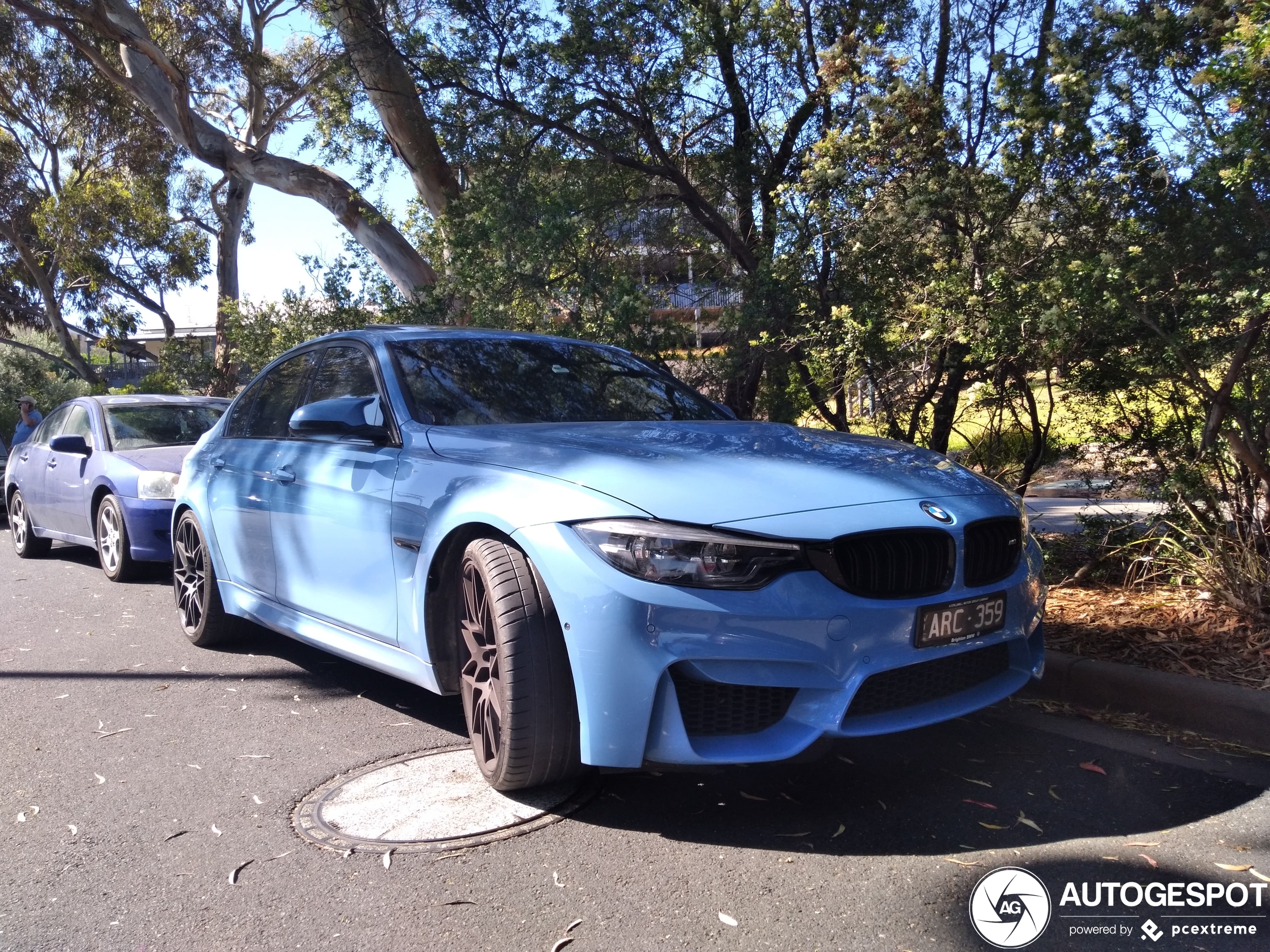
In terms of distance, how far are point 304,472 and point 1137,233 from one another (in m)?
4.07

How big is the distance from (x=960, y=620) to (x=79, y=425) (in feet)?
26.6

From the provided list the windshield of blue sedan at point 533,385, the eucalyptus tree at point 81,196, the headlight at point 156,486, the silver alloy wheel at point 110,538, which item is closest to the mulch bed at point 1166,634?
the windshield of blue sedan at point 533,385

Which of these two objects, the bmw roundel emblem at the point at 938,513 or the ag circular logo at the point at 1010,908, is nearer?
the ag circular logo at the point at 1010,908

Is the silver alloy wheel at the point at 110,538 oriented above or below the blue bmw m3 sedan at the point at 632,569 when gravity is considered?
below

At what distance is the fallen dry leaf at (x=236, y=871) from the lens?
10.2ft

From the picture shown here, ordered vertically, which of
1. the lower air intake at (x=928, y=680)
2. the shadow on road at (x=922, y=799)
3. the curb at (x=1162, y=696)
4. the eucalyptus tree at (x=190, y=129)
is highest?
the eucalyptus tree at (x=190, y=129)

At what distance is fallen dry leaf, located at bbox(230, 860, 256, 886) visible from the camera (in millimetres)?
3094

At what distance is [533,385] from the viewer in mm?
4621

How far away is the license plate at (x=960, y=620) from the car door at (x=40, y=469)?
8.12m

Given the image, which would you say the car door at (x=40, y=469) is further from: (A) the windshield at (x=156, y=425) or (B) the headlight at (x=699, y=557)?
(B) the headlight at (x=699, y=557)

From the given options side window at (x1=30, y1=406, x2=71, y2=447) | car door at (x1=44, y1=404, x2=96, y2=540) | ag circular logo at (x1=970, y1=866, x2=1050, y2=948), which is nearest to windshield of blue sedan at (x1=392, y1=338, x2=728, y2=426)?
ag circular logo at (x1=970, y1=866, x2=1050, y2=948)

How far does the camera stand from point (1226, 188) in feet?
15.1

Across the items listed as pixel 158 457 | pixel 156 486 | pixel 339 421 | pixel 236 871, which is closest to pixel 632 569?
pixel 236 871

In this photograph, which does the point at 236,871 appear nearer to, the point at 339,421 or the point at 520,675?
the point at 520,675
